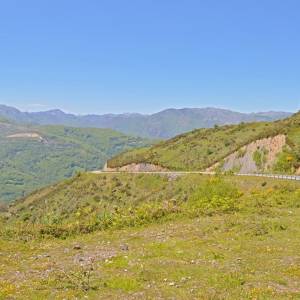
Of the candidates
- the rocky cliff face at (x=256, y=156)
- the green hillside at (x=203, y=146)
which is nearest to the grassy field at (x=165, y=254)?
the rocky cliff face at (x=256, y=156)

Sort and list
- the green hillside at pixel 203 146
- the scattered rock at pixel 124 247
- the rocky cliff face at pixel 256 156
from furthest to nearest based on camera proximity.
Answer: the green hillside at pixel 203 146
the rocky cliff face at pixel 256 156
the scattered rock at pixel 124 247

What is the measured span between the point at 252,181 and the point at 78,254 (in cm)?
3651

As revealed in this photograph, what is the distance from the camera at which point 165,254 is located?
2142cm

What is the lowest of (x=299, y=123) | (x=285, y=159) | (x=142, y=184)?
(x=142, y=184)

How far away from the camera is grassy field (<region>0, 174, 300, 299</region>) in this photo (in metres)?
16.3

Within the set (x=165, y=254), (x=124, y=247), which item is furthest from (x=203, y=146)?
(x=165, y=254)

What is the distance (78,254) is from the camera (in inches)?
875

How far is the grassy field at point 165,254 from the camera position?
642 inches

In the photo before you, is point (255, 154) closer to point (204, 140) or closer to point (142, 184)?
point (142, 184)

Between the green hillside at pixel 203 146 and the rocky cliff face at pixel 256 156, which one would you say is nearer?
the rocky cliff face at pixel 256 156

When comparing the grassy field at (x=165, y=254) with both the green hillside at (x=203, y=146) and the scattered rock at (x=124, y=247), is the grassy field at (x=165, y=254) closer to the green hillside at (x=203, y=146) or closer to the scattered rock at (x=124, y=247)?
the scattered rock at (x=124, y=247)

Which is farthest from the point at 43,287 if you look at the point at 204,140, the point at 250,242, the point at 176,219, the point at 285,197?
the point at 204,140

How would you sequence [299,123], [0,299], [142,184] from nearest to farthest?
[0,299] → [142,184] → [299,123]

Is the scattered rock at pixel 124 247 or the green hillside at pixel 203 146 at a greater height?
the green hillside at pixel 203 146
